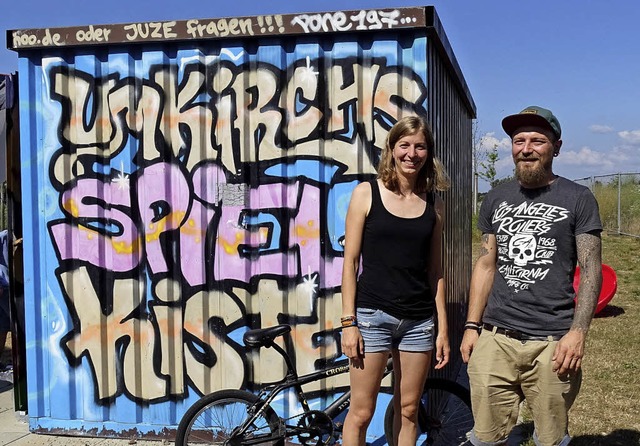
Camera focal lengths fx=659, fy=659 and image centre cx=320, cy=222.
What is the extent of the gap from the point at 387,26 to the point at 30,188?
10.2 feet

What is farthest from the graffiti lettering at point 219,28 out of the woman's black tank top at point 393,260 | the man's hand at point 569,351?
the man's hand at point 569,351

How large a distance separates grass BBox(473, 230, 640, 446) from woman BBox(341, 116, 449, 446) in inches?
81.2

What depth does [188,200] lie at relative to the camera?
504 centimetres

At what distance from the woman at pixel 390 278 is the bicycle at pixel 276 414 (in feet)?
2.50

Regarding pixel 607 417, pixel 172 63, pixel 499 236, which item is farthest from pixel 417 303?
pixel 607 417

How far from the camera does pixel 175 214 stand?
5066 millimetres

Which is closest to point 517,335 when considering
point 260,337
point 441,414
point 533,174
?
point 533,174

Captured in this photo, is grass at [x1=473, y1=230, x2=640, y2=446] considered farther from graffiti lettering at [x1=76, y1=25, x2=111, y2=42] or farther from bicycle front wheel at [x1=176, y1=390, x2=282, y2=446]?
graffiti lettering at [x1=76, y1=25, x2=111, y2=42]

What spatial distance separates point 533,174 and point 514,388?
3.78 feet

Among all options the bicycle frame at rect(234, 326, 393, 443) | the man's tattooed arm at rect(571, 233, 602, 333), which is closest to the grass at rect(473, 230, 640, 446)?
the bicycle frame at rect(234, 326, 393, 443)

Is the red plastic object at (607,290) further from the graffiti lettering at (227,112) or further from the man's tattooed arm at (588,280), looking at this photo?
the man's tattooed arm at (588,280)

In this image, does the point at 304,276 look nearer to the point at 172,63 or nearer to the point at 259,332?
the point at 259,332

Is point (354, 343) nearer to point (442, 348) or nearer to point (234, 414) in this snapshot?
point (442, 348)

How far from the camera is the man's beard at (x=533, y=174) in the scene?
338cm
